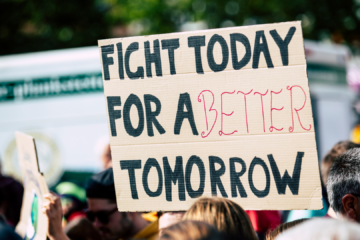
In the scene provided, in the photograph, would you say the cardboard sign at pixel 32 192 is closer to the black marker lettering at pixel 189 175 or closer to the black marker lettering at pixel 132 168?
the black marker lettering at pixel 132 168

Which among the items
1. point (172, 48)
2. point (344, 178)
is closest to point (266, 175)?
point (344, 178)

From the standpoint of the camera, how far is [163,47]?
2.30 meters

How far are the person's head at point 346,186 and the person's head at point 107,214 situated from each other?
1303 mm

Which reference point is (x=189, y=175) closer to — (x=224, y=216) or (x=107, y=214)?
(x=224, y=216)

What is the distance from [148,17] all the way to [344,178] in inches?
388

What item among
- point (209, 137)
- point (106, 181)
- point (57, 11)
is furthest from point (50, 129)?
point (57, 11)

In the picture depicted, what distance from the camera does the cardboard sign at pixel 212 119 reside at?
2156 millimetres

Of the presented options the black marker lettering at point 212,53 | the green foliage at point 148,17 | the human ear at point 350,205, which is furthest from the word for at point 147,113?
the green foliage at point 148,17

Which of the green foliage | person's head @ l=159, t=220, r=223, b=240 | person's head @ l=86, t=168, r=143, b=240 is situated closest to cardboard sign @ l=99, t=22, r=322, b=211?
person's head @ l=86, t=168, r=143, b=240

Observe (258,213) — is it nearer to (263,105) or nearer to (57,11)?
(263,105)

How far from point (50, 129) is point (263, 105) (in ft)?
16.1

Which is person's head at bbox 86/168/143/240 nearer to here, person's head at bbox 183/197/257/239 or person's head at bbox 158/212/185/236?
person's head at bbox 158/212/185/236

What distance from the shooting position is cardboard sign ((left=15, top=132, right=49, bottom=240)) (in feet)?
7.78

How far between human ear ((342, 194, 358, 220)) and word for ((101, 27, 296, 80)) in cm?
74
